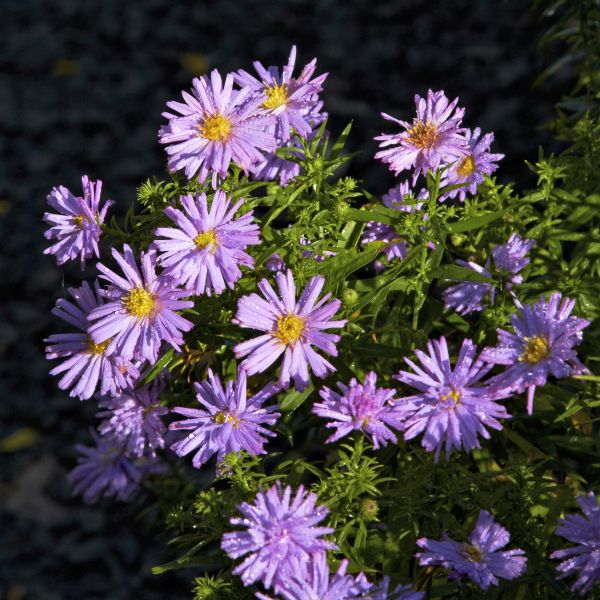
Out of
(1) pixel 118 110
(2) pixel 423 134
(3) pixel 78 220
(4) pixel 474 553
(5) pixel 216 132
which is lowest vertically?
(4) pixel 474 553

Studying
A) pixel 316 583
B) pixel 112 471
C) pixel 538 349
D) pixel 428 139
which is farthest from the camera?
pixel 112 471

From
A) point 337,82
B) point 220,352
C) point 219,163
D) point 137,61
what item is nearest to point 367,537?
point 220,352

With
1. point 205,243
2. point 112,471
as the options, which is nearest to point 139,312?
point 205,243

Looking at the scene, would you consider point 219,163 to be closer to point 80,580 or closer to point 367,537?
point 367,537

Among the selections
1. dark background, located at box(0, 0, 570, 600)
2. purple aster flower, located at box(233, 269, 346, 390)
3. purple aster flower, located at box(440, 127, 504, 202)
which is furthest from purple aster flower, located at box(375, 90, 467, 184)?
dark background, located at box(0, 0, 570, 600)

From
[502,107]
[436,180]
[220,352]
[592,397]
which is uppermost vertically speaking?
[502,107]

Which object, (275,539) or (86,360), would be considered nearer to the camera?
(275,539)

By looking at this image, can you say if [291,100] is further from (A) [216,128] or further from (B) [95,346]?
(B) [95,346]
